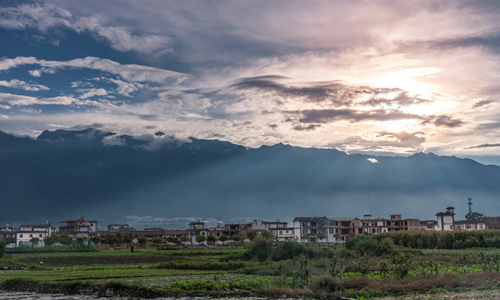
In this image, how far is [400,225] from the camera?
119625 mm

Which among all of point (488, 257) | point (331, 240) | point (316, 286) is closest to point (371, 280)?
point (316, 286)

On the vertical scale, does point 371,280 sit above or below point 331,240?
above

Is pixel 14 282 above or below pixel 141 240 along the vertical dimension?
above

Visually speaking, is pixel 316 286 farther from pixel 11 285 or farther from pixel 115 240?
pixel 115 240

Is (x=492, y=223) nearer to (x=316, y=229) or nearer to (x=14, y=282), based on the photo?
(x=316, y=229)

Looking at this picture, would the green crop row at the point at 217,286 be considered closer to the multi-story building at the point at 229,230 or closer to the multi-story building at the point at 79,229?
the multi-story building at the point at 79,229

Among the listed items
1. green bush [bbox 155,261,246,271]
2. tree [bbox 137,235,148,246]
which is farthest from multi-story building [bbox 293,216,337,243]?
green bush [bbox 155,261,246,271]

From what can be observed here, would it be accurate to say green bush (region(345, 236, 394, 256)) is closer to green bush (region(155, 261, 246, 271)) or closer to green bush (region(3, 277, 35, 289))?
green bush (region(155, 261, 246, 271))

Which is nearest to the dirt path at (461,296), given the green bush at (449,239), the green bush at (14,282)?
the green bush at (14,282)

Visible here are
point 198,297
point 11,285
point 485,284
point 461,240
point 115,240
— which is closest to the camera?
point 485,284

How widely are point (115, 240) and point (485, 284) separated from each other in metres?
87.2

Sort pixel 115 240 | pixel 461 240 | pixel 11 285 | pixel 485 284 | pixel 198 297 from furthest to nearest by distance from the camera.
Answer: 1. pixel 115 240
2. pixel 461 240
3. pixel 11 285
4. pixel 198 297
5. pixel 485 284

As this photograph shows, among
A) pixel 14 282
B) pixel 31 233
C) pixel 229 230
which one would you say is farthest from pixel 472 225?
pixel 31 233

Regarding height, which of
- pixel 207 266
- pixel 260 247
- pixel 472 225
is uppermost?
pixel 260 247
